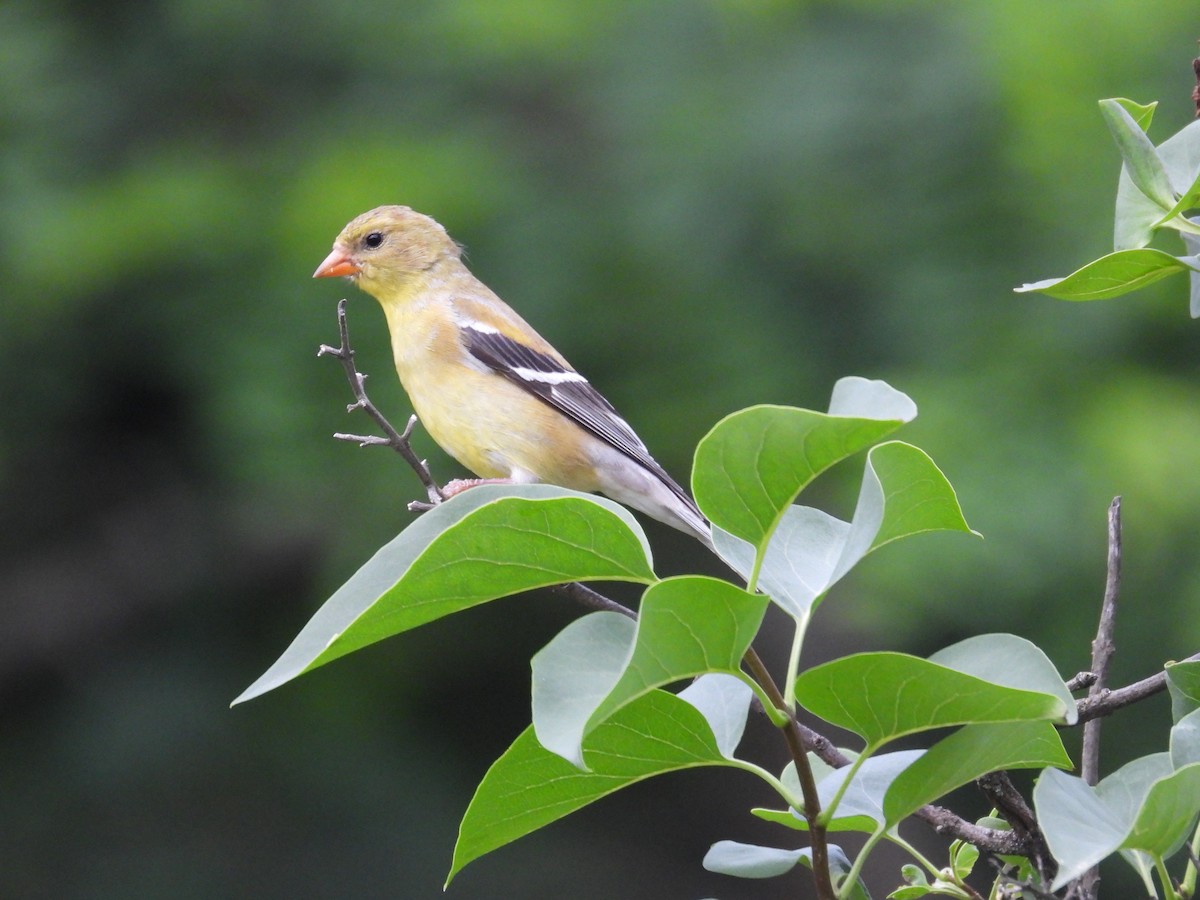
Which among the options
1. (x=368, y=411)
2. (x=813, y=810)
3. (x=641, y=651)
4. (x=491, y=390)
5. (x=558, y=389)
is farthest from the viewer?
(x=558, y=389)

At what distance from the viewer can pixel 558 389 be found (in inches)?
180

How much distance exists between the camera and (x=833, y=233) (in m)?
7.53

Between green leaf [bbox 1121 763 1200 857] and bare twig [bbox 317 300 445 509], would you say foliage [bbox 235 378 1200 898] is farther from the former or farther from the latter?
bare twig [bbox 317 300 445 509]

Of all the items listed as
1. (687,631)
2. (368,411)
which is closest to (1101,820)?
(687,631)

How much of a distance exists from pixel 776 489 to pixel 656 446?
619cm

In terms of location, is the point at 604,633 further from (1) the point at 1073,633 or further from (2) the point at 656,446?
(2) the point at 656,446

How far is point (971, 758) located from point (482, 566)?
50 cm

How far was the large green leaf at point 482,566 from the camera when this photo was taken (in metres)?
1.15

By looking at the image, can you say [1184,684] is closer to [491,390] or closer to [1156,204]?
[1156,204]

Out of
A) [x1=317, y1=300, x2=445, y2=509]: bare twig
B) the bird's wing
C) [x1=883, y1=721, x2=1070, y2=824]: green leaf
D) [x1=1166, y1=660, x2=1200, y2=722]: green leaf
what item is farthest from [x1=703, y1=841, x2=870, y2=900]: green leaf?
the bird's wing

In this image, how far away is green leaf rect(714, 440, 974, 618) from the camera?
4.16ft

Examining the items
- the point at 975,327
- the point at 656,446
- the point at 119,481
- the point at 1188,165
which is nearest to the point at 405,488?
the point at 656,446

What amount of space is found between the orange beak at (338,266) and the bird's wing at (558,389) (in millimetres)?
515

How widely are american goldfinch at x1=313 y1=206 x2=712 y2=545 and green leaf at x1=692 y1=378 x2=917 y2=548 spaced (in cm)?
269
